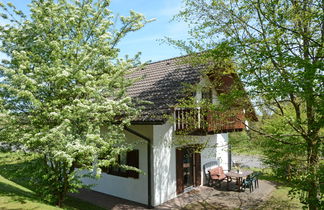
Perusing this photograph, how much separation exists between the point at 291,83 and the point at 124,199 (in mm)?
7559

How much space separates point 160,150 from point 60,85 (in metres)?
4.65

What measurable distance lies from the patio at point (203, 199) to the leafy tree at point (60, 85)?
2.60 meters

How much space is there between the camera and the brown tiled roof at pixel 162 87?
27.4 feet

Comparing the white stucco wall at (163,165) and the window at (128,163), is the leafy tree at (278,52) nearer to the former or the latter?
the white stucco wall at (163,165)

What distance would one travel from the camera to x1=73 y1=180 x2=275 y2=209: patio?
8602 mm

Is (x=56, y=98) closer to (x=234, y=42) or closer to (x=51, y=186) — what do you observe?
(x=51, y=186)

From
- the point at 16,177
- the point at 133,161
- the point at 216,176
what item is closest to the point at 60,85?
the point at 16,177

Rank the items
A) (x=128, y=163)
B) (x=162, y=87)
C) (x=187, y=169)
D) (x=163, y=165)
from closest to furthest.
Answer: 1. (x=163, y=165)
2. (x=128, y=163)
3. (x=162, y=87)
4. (x=187, y=169)

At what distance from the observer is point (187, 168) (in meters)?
10.8

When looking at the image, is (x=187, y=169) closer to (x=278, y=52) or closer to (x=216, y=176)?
(x=216, y=176)

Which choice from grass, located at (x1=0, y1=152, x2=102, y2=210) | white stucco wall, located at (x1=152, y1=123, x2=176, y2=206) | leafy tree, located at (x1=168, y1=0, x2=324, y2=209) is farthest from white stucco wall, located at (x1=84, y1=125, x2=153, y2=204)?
leafy tree, located at (x1=168, y1=0, x2=324, y2=209)

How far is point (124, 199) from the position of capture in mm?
9250

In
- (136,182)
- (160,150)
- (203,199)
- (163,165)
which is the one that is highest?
(160,150)

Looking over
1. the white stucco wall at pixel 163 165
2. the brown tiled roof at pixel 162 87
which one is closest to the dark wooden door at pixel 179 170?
the white stucco wall at pixel 163 165
